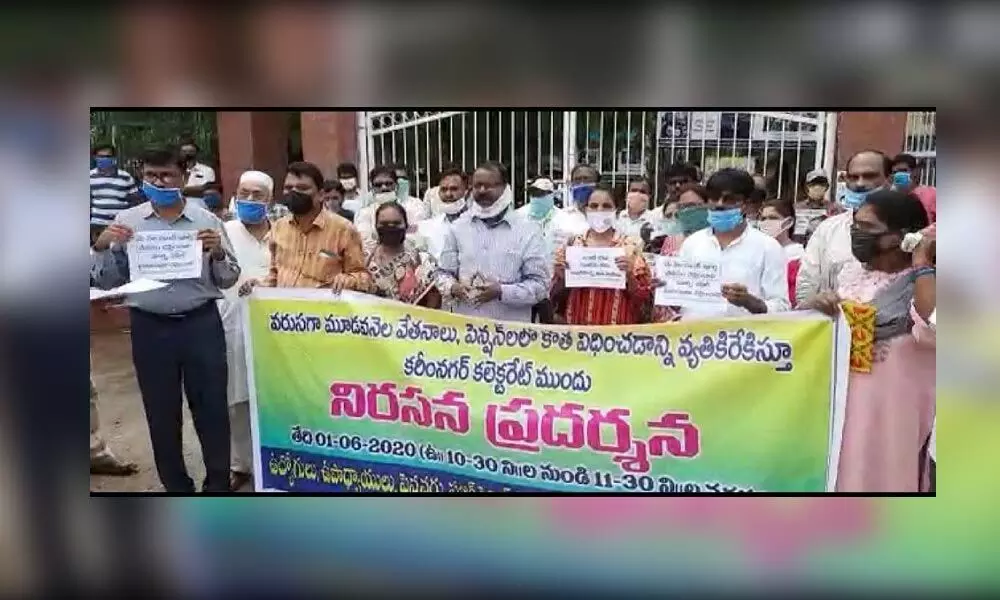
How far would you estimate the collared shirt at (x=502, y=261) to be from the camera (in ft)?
10.8

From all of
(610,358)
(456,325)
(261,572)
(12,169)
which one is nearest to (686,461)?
(610,358)

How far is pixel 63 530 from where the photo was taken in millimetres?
3535

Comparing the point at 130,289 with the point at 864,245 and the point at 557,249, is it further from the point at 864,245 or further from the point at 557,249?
the point at 864,245

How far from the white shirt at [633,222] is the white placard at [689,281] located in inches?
5.5

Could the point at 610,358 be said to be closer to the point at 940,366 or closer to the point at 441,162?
the point at 441,162

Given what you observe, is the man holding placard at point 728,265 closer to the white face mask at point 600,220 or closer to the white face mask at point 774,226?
the white face mask at point 774,226

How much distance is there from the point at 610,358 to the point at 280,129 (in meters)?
1.53

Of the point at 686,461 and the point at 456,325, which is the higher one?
the point at 456,325

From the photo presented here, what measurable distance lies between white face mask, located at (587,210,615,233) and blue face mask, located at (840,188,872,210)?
0.86m

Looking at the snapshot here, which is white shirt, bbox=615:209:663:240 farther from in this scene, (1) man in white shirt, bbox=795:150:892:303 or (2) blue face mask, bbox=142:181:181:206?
(2) blue face mask, bbox=142:181:181:206

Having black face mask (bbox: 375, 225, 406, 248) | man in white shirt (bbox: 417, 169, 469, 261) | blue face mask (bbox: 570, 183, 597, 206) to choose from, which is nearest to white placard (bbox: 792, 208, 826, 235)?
blue face mask (bbox: 570, 183, 597, 206)

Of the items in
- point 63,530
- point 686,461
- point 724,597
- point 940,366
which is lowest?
point 724,597

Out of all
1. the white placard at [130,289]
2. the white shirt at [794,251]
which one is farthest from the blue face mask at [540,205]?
the white placard at [130,289]

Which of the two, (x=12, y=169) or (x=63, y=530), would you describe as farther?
(x=63, y=530)
